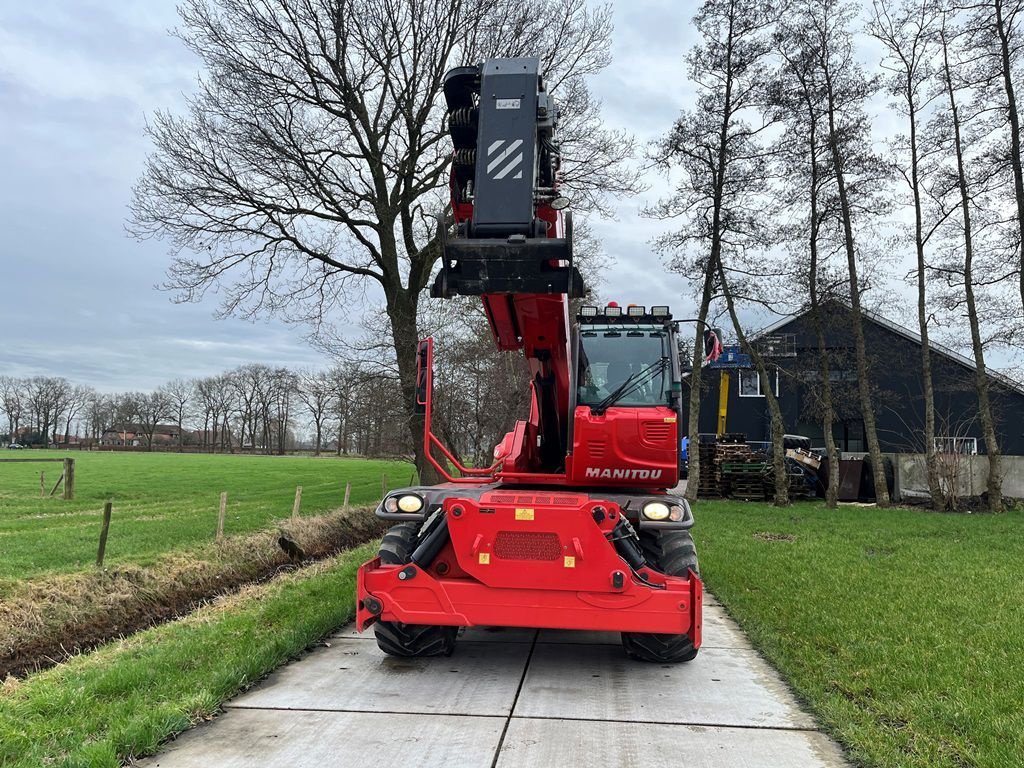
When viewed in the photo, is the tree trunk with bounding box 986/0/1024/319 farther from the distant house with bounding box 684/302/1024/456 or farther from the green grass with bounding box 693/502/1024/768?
the green grass with bounding box 693/502/1024/768

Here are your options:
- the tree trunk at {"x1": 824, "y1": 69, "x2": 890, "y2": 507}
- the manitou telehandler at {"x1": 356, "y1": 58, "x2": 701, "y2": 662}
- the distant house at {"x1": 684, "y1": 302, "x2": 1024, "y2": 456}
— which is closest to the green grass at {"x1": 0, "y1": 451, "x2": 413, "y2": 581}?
the manitou telehandler at {"x1": 356, "y1": 58, "x2": 701, "y2": 662}

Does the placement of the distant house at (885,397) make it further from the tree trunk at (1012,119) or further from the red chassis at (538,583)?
the red chassis at (538,583)

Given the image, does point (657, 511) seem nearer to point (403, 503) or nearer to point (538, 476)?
point (538, 476)

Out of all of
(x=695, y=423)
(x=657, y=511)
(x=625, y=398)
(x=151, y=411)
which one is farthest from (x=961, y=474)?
(x=151, y=411)

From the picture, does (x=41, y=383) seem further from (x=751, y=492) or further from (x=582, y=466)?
(x=582, y=466)

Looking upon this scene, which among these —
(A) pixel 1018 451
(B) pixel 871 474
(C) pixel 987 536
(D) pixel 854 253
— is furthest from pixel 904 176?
(A) pixel 1018 451

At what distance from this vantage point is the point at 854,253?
2167 centimetres

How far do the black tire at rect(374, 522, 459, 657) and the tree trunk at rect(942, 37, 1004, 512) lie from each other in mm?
19804

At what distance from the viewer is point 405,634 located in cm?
568

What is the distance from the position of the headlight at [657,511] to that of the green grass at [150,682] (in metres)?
2.93

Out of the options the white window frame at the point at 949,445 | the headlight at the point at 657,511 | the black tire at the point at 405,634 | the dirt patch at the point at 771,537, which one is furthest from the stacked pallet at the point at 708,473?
the black tire at the point at 405,634

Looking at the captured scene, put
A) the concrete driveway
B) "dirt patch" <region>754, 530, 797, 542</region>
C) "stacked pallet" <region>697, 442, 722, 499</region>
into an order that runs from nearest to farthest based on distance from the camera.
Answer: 1. the concrete driveway
2. "dirt patch" <region>754, 530, 797, 542</region>
3. "stacked pallet" <region>697, 442, 722, 499</region>

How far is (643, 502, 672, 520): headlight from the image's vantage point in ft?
17.9

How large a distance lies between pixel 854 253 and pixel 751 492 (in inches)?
306
